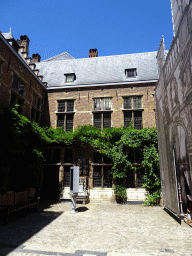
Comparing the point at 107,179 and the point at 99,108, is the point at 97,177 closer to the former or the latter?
the point at 107,179

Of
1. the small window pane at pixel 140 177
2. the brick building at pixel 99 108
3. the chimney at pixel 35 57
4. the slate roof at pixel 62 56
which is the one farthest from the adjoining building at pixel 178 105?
the chimney at pixel 35 57

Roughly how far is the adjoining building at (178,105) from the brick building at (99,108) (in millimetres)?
3834

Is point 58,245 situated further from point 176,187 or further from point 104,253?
point 176,187

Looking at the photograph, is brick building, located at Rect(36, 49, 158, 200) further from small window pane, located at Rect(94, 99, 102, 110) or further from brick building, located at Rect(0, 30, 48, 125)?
brick building, located at Rect(0, 30, 48, 125)

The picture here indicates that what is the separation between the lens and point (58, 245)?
4281 mm

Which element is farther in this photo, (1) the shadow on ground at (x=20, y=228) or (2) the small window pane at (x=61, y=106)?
(2) the small window pane at (x=61, y=106)

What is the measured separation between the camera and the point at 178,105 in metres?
5.91

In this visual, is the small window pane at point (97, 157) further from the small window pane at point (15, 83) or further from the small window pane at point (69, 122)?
the small window pane at point (15, 83)

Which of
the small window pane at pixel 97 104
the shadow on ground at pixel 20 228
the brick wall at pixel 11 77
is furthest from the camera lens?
the small window pane at pixel 97 104

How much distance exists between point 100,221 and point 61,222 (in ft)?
4.41

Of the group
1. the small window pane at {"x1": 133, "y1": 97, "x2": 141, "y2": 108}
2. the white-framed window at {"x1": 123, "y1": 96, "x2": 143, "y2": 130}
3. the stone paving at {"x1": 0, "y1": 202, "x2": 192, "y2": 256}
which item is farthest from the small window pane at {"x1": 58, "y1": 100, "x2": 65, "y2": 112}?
the stone paving at {"x1": 0, "y1": 202, "x2": 192, "y2": 256}

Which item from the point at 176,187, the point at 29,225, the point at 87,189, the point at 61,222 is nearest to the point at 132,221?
the point at 176,187

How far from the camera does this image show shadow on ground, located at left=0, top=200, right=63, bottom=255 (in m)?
4.41

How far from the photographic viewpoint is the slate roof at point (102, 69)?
13000 millimetres
